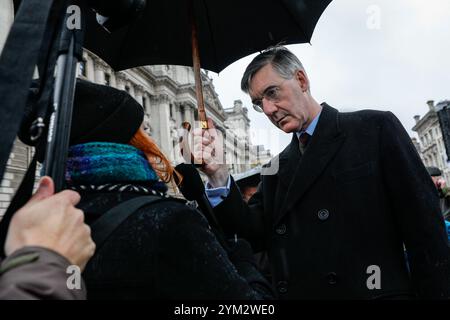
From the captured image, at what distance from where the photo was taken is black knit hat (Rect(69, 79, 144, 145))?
4.33 ft

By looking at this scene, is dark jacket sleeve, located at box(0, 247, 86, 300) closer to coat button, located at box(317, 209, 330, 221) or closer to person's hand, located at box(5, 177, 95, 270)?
person's hand, located at box(5, 177, 95, 270)

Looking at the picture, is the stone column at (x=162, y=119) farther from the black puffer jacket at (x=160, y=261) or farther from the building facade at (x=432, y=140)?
the building facade at (x=432, y=140)

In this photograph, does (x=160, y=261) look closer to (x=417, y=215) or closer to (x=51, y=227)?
(x=51, y=227)

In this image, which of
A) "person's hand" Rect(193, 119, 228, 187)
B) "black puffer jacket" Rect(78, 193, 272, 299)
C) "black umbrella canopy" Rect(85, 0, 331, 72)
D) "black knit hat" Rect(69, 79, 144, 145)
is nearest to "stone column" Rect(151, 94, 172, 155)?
"black umbrella canopy" Rect(85, 0, 331, 72)

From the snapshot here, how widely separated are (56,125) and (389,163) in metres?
1.67

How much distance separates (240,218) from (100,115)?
1.15 m

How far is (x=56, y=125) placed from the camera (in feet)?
3.27

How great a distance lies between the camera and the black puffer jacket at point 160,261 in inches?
43.3

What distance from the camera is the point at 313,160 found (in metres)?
2.19

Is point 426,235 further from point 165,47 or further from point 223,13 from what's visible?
point 165,47

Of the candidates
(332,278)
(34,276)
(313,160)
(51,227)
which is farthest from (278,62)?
(34,276)

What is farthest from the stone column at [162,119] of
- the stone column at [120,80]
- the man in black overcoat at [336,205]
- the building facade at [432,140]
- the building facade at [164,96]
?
the building facade at [432,140]

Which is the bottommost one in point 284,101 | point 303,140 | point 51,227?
point 51,227
